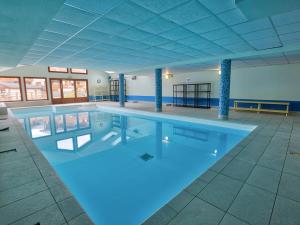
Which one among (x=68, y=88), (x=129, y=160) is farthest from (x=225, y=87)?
(x=68, y=88)

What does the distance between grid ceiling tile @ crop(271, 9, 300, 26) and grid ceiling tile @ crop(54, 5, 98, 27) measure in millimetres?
3095

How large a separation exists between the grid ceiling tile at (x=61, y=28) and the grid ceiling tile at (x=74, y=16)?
0.16 m

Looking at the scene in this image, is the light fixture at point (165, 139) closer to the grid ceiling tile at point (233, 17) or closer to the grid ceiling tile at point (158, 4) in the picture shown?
the grid ceiling tile at point (233, 17)

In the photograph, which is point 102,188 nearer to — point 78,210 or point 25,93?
point 78,210

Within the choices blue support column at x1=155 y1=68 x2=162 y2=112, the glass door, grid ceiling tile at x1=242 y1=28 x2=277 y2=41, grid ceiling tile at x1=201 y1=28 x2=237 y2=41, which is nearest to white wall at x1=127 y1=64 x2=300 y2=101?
blue support column at x1=155 y1=68 x2=162 y2=112

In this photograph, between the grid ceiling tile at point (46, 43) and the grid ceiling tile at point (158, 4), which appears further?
the grid ceiling tile at point (46, 43)

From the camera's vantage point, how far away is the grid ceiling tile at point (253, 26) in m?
2.91

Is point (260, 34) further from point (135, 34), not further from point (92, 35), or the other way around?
point (92, 35)

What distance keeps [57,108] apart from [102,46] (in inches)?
321

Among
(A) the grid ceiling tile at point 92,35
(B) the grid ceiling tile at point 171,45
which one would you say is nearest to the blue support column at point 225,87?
(B) the grid ceiling tile at point 171,45

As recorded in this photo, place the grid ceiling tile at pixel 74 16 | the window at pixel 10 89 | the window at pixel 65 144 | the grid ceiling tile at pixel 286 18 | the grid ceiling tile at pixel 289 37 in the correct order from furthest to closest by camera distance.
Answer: the window at pixel 10 89 < the window at pixel 65 144 < the grid ceiling tile at pixel 289 37 < the grid ceiling tile at pixel 286 18 < the grid ceiling tile at pixel 74 16

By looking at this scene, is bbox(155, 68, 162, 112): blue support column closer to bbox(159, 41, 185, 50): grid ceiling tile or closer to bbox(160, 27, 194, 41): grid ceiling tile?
bbox(159, 41, 185, 50): grid ceiling tile

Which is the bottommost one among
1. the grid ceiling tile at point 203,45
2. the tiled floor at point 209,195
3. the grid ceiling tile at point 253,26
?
the tiled floor at point 209,195

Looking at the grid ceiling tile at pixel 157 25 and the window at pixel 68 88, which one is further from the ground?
the grid ceiling tile at pixel 157 25
